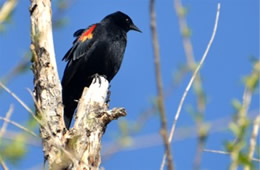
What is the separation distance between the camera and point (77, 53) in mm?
6602

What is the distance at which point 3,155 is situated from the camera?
242cm

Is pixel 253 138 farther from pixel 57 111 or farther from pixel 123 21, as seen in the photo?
pixel 123 21

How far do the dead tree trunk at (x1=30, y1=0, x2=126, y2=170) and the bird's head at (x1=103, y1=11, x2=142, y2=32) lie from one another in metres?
2.25

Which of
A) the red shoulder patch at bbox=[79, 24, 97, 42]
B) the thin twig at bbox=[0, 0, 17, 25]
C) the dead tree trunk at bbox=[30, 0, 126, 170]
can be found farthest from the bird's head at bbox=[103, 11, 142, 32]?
the thin twig at bbox=[0, 0, 17, 25]

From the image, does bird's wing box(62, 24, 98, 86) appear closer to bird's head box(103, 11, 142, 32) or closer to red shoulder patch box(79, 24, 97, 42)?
red shoulder patch box(79, 24, 97, 42)

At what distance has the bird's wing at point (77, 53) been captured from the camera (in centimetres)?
652

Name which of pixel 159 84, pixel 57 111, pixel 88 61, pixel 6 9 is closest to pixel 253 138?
pixel 159 84

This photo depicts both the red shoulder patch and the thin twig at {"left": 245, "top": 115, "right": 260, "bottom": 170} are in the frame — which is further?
the red shoulder patch

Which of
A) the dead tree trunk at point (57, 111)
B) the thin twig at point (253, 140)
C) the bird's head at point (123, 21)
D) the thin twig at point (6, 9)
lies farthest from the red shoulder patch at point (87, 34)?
the thin twig at point (253, 140)

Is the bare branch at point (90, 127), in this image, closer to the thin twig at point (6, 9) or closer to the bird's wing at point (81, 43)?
the bird's wing at point (81, 43)

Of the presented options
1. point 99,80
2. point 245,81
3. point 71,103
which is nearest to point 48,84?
point 99,80

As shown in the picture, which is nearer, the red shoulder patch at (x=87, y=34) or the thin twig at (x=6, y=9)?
the thin twig at (x=6, y=9)

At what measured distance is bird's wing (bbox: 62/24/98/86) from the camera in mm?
6523

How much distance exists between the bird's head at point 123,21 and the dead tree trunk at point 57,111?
225 cm
